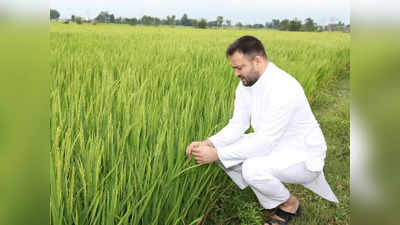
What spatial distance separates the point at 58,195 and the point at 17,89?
0.42m

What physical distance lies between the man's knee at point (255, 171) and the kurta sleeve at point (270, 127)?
4cm

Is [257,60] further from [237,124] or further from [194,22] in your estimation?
[194,22]

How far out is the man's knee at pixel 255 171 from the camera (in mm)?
1228

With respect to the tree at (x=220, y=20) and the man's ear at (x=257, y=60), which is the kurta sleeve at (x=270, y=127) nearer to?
the man's ear at (x=257, y=60)

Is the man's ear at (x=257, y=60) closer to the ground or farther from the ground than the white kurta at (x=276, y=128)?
farther from the ground

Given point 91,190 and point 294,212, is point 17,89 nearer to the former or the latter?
point 91,190

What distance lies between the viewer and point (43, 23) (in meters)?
0.34

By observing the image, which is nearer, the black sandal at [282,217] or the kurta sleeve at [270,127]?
A: the kurta sleeve at [270,127]

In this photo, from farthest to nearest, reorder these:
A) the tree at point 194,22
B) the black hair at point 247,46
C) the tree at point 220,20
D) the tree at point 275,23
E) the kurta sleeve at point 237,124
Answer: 1. the tree at point 194,22
2. the tree at point 220,20
3. the tree at point 275,23
4. the kurta sleeve at point 237,124
5. the black hair at point 247,46

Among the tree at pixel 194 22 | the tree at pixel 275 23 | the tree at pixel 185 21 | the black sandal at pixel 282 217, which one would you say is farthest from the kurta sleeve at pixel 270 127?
the tree at pixel 194 22

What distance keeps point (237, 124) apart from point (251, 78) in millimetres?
262

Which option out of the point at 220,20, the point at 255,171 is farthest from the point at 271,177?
the point at 220,20

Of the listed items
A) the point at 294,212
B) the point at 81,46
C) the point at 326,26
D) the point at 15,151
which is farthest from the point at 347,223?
the point at 81,46

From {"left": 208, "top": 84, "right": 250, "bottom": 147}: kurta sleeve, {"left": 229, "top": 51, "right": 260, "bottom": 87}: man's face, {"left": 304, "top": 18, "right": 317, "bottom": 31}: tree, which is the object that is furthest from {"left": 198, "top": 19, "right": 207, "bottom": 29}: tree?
{"left": 229, "top": 51, "right": 260, "bottom": 87}: man's face
